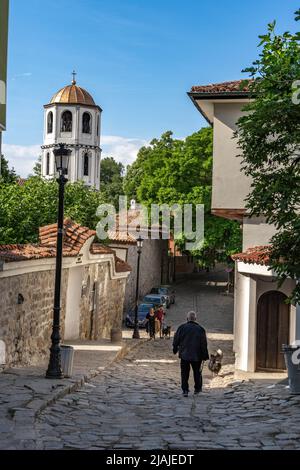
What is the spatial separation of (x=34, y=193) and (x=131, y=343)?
14218 millimetres

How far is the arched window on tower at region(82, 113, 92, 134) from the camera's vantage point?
6588cm

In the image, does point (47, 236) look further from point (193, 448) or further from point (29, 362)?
point (193, 448)

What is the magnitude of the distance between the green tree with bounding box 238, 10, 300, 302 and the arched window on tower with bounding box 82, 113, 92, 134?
5746 cm

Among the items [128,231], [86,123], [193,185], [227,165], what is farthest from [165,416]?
[86,123]

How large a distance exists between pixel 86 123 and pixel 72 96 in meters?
3.22

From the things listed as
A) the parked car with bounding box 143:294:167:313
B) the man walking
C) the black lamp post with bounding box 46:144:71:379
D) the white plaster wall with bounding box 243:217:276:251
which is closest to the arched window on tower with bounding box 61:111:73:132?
the parked car with bounding box 143:294:167:313

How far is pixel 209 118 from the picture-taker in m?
20.7

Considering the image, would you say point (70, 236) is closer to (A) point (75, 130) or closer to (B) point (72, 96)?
(B) point (72, 96)

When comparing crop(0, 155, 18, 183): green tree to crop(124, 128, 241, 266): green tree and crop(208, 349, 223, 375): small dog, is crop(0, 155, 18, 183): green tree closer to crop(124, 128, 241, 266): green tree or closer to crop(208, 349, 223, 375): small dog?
crop(124, 128, 241, 266): green tree

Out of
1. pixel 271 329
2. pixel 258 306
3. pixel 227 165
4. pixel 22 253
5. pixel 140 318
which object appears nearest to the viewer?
pixel 22 253

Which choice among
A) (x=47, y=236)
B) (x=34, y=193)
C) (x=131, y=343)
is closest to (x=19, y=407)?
(x=47, y=236)

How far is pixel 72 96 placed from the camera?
212 ft

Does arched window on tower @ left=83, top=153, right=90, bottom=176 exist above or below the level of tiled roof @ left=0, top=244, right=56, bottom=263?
above
